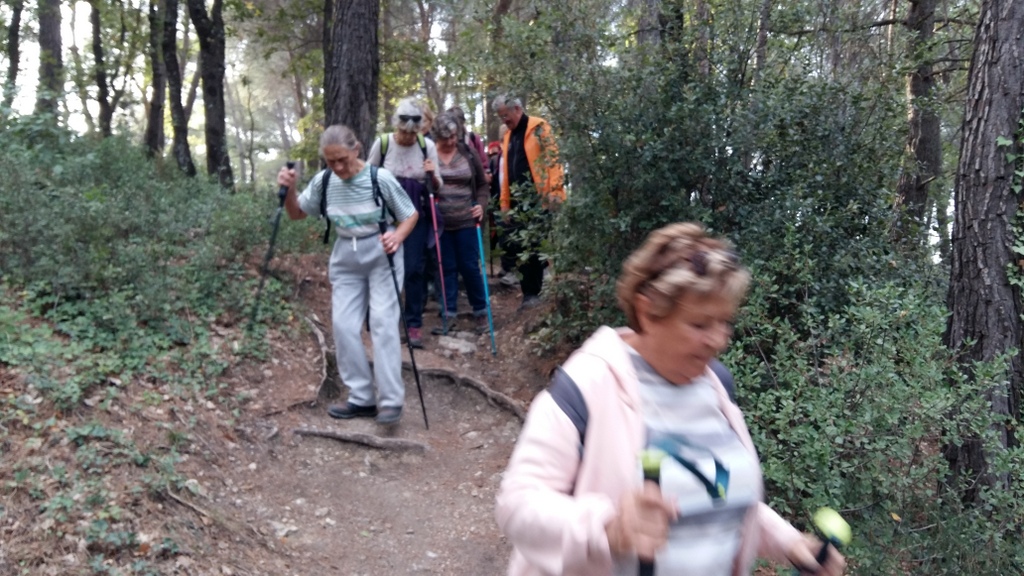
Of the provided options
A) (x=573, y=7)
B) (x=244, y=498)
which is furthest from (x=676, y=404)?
(x=573, y=7)

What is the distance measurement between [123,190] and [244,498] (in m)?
4.44

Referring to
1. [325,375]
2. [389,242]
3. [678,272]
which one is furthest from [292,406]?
[678,272]

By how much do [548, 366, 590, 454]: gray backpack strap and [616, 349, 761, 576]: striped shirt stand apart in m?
0.16

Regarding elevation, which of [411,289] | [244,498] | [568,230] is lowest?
[244,498]

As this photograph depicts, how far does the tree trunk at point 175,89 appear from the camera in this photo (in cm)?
1254

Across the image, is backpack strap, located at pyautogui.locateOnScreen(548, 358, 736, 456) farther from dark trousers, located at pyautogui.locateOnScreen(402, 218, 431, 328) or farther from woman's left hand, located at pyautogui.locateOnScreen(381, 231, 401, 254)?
dark trousers, located at pyautogui.locateOnScreen(402, 218, 431, 328)

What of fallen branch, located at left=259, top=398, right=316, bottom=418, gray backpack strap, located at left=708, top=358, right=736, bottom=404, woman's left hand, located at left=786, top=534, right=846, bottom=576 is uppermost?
gray backpack strap, located at left=708, top=358, right=736, bottom=404

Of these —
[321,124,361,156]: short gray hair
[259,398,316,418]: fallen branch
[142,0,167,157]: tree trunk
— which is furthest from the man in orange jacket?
[142,0,167,157]: tree trunk

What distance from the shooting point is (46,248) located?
6.41 meters

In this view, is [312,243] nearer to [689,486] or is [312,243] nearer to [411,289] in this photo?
[411,289]

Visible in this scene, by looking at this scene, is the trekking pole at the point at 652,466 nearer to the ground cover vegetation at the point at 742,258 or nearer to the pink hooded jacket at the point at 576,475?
the pink hooded jacket at the point at 576,475

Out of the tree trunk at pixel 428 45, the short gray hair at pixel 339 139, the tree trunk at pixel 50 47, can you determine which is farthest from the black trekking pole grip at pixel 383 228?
the tree trunk at pixel 428 45

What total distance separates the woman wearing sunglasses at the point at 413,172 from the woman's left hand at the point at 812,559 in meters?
5.47

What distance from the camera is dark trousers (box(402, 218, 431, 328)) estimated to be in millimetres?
7703
